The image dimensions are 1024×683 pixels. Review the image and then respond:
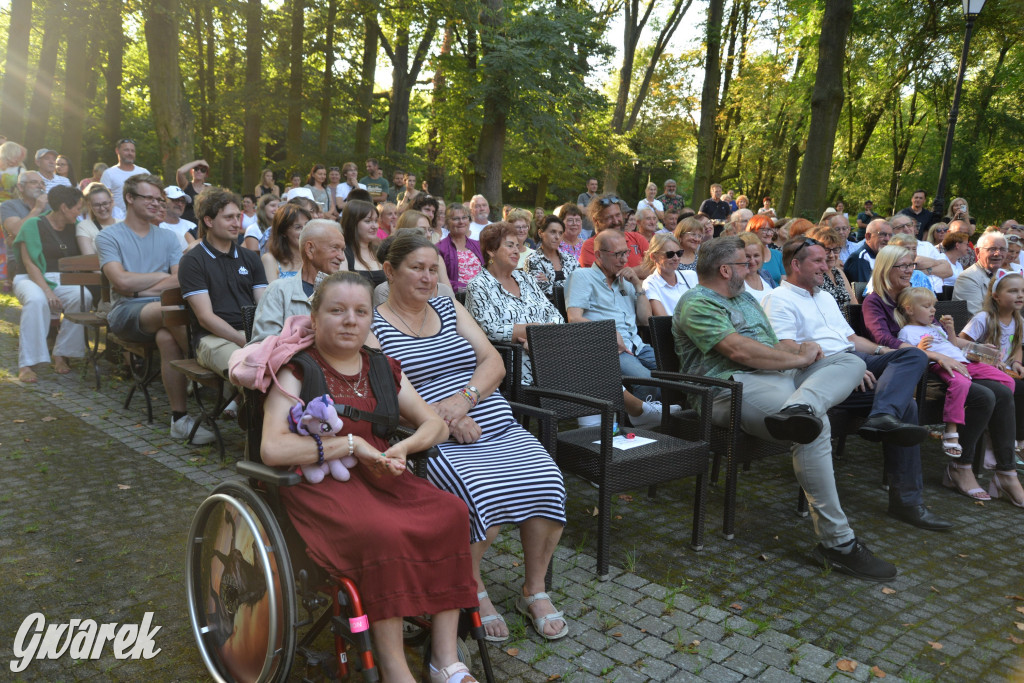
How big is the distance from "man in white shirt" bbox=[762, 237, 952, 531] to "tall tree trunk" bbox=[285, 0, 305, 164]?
1611 cm

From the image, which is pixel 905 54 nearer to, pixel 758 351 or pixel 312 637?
pixel 758 351

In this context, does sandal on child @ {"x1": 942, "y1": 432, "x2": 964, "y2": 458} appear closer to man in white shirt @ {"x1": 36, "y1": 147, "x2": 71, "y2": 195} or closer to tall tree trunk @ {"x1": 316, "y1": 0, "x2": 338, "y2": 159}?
man in white shirt @ {"x1": 36, "y1": 147, "x2": 71, "y2": 195}

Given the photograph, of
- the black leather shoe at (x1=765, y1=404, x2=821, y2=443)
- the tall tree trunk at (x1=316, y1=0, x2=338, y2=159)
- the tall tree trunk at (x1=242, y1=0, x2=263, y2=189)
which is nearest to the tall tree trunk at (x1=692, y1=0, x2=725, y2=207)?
the tall tree trunk at (x1=316, y1=0, x2=338, y2=159)

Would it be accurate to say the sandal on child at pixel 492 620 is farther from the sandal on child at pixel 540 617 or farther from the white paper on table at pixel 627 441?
the white paper on table at pixel 627 441

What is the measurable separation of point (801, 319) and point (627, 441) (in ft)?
5.95

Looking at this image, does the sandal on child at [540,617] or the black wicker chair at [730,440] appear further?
the black wicker chair at [730,440]

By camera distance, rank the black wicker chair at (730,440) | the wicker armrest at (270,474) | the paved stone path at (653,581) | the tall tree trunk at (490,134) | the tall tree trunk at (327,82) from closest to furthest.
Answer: the wicker armrest at (270,474), the paved stone path at (653,581), the black wicker chair at (730,440), the tall tree trunk at (490,134), the tall tree trunk at (327,82)

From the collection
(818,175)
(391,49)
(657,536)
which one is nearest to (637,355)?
(657,536)

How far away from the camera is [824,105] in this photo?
14484 mm

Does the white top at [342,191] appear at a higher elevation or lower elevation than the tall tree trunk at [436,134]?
lower

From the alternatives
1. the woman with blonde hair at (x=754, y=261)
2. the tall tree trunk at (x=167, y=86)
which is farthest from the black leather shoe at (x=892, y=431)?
the tall tree trunk at (x=167, y=86)

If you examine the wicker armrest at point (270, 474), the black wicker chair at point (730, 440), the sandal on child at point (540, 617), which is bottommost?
the sandal on child at point (540, 617)

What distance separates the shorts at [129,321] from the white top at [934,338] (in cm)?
571

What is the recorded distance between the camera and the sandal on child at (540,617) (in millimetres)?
3410
